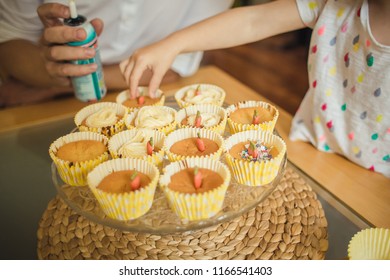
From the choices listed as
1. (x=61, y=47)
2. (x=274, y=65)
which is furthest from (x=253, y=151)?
(x=274, y=65)

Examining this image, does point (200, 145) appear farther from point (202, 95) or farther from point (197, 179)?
point (202, 95)

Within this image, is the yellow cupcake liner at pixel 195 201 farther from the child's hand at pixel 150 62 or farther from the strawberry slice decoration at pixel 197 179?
the child's hand at pixel 150 62

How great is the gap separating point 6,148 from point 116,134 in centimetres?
42

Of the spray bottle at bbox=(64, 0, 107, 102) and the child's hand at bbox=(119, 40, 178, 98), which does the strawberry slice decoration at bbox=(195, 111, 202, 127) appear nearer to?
the child's hand at bbox=(119, 40, 178, 98)

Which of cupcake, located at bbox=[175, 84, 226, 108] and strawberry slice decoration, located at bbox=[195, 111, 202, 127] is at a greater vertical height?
strawberry slice decoration, located at bbox=[195, 111, 202, 127]

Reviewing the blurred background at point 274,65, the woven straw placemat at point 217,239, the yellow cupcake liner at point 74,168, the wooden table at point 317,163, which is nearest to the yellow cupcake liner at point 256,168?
the woven straw placemat at point 217,239

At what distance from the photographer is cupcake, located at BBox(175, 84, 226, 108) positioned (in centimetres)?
123

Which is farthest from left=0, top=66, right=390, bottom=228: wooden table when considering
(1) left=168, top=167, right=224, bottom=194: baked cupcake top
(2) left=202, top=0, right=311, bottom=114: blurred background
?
(2) left=202, top=0, right=311, bottom=114: blurred background

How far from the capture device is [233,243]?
0.94m

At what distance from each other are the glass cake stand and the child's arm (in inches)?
16.0

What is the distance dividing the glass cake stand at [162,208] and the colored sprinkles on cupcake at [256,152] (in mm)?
48

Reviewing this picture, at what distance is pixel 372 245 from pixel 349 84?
0.48m

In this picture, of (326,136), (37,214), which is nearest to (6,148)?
(37,214)
